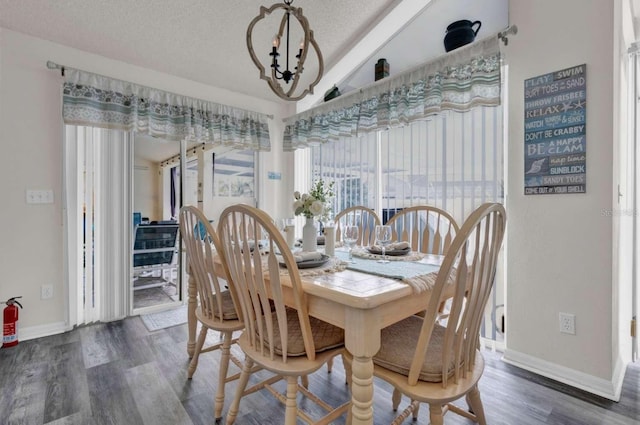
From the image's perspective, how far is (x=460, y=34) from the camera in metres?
2.35

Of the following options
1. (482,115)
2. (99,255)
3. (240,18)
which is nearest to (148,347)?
(99,255)

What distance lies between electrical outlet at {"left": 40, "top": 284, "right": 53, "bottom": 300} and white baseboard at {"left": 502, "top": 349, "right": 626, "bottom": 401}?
3.53m

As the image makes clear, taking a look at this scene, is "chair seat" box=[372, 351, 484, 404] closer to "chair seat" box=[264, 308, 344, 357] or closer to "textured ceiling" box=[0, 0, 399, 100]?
"chair seat" box=[264, 308, 344, 357]

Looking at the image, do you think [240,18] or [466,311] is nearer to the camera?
[466,311]

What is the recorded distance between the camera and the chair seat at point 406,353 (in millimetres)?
1076

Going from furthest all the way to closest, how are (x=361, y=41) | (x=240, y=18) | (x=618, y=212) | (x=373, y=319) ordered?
(x=361, y=41)
(x=240, y=18)
(x=618, y=212)
(x=373, y=319)

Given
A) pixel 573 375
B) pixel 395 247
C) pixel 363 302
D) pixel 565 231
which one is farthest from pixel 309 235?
pixel 573 375

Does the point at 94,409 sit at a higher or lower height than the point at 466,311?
lower

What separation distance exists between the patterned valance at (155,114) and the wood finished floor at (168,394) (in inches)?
74.7

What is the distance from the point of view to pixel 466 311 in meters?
1.07

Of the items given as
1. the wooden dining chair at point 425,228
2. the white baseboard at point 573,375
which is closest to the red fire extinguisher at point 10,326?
the wooden dining chair at point 425,228

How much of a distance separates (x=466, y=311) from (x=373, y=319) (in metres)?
0.33

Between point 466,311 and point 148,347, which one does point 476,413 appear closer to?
point 466,311

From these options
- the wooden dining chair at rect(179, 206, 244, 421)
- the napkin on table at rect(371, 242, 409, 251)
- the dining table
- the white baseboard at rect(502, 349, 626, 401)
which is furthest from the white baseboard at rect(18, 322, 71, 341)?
the white baseboard at rect(502, 349, 626, 401)
